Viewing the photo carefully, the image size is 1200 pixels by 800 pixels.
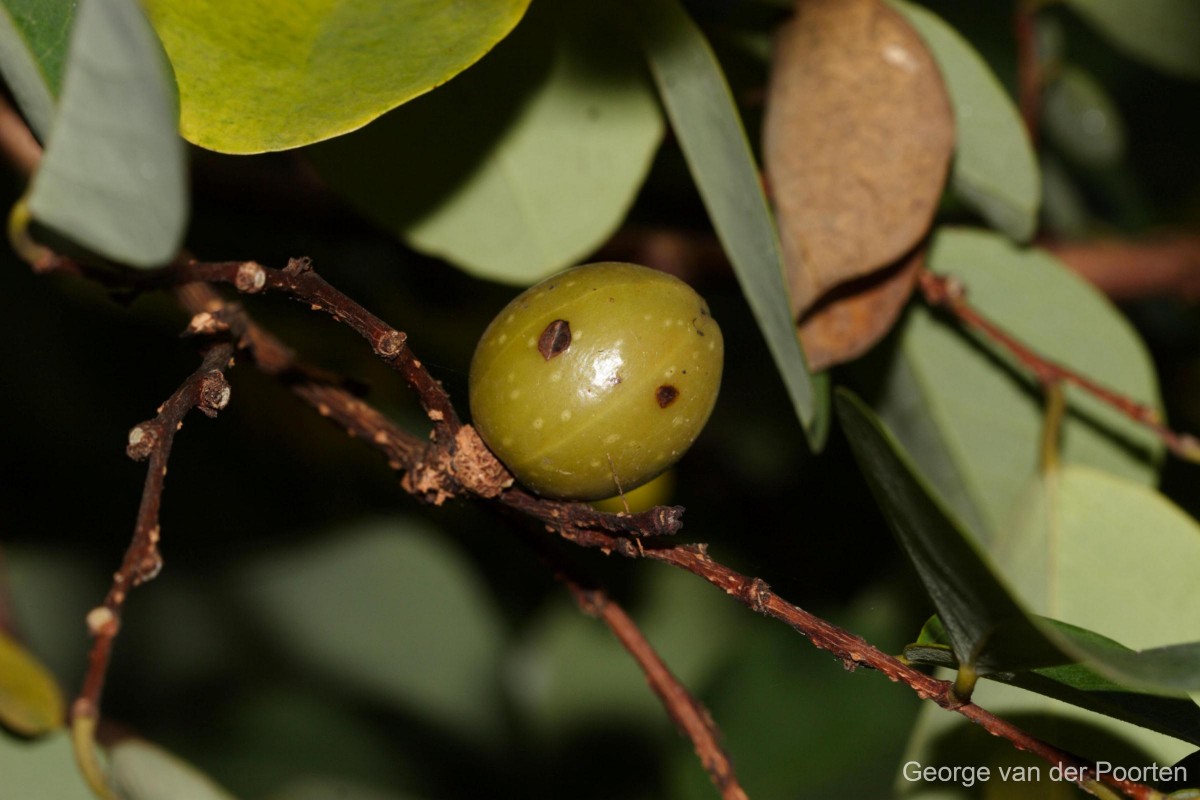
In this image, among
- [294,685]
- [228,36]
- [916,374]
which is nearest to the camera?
[228,36]

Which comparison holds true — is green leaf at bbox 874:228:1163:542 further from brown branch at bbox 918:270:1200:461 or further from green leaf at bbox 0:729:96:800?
green leaf at bbox 0:729:96:800

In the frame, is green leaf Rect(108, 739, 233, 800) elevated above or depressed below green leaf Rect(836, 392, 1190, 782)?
below

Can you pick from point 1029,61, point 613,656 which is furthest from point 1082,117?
point 613,656

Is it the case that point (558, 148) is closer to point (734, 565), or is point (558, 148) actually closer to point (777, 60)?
point (777, 60)

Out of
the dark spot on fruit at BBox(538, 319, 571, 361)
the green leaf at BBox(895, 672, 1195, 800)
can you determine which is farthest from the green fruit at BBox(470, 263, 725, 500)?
the green leaf at BBox(895, 672, 1195, 800)

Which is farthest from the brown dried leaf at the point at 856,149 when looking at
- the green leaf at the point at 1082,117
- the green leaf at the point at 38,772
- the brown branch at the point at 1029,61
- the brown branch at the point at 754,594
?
the green leaf at the point at 38,772

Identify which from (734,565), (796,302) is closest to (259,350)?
(796,302)

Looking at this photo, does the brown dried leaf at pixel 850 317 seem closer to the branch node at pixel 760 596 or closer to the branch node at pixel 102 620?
the branch node at pixel 760 596
